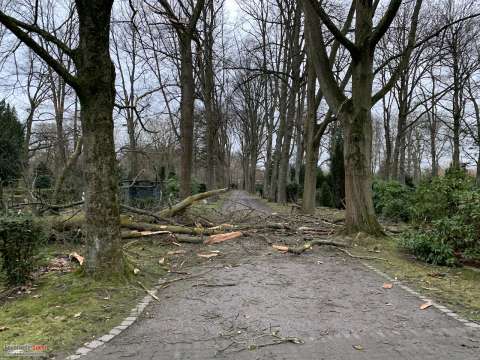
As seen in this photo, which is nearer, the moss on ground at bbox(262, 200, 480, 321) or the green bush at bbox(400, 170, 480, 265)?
the moss on ground at bbox(262, 200, 480, 321)

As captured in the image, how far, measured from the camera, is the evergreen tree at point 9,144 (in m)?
20.5

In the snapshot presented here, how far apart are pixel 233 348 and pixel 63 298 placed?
251cm

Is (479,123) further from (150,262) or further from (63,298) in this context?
(63,298)

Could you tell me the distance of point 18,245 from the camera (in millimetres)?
5336

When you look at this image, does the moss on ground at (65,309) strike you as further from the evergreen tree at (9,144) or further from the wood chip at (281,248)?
the evergreen tree at (9,144)

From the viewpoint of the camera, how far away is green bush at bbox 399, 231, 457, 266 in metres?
7.02

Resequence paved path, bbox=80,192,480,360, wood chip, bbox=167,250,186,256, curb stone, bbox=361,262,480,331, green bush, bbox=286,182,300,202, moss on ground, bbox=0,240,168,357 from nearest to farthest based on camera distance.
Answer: paved path, bbox=80,192,480,360, moss on ground, bbox=0,240,168,357, curb stone, bbox=361,262,480,331, wood chip, bbox=167,250,186,256, green bush, bbox=286,182,300,202

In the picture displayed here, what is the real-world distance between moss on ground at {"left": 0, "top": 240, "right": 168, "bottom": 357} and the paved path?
347 mm

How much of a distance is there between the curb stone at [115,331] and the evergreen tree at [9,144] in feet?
56.7

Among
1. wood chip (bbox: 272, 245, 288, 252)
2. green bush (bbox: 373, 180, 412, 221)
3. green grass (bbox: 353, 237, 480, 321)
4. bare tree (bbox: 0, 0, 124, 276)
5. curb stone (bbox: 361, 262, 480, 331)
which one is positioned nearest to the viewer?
curb stone (bbox: 361, 262, 480, 331)

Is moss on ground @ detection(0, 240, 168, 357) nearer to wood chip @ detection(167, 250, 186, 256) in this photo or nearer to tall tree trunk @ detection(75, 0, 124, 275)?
tall tree trunk @ detection(75, 0, 124, 275)

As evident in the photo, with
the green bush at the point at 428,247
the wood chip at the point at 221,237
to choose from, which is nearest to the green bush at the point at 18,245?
the wood chip at the point at 221,237

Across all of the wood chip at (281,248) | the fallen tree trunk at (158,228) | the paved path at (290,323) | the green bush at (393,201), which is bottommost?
the paved path at (290,323)

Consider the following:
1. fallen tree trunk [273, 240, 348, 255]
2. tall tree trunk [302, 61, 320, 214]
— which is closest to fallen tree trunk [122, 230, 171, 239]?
fallen tree trunk [273, 240, 348, 255]
